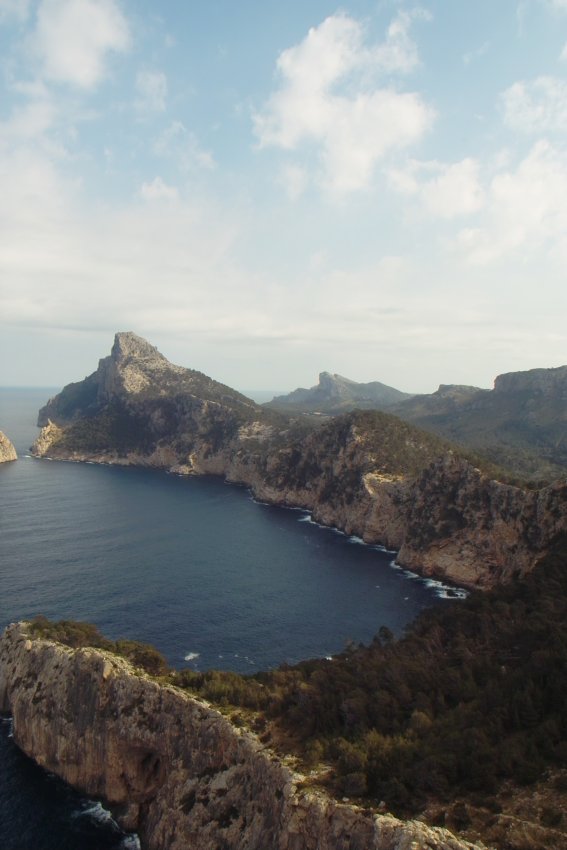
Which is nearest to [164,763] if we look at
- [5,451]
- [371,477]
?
[371,477]

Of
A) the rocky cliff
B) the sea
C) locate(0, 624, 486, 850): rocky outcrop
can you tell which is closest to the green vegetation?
locate(0, 624, 486, 850): rocky outcrop

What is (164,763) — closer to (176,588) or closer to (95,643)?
(95,643)

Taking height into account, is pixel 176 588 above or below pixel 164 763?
above

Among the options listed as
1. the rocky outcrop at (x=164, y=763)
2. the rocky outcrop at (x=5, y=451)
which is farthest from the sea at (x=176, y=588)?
the rocky outcrop at (x=5, y=451)

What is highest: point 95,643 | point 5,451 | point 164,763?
point 5,451

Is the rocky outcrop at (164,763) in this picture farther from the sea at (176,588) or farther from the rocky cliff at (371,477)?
the rocky cliff at (371,477)

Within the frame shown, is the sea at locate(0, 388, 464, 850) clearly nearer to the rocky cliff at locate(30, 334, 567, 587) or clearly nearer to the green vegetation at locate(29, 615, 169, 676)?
the rocky cliff at locate(30, 334, 567, 587)
